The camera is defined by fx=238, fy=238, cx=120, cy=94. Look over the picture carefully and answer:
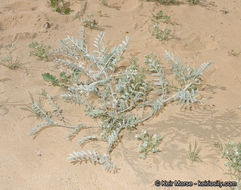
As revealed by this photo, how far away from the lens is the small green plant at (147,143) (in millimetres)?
2117

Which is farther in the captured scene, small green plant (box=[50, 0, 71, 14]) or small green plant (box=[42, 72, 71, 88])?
small green plant (box=[50, 0, 71, 14])

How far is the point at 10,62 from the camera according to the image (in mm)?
3180

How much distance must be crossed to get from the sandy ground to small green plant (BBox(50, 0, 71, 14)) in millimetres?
91

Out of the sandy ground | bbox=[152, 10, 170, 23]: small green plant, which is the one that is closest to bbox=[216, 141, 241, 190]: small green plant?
the sandy ground

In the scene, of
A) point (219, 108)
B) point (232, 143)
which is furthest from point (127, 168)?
point (219, 108)

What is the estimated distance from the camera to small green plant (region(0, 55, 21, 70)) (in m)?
3.08

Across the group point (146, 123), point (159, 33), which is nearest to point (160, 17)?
point (159, 33)

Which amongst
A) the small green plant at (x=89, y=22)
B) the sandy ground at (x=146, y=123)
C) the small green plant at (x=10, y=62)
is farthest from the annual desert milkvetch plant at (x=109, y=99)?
the small green plant at (x=89, y=22)

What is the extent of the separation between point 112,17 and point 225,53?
6.55 feet

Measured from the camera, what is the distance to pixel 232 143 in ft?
6.95

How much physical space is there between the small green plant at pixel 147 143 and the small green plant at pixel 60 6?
2.97 meters

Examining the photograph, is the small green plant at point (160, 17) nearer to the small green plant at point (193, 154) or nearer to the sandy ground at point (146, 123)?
the sandy ground at point (146, 123)

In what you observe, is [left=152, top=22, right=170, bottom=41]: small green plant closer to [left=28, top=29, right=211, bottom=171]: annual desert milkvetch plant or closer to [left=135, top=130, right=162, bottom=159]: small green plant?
[left=28, top=29, right=211, bottom=171]: annual desert milkvetch plant

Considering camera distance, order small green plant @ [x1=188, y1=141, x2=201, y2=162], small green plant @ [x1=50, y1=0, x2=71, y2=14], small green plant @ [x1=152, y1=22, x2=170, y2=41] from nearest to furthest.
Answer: small green plant @ [x1=188, y1=141, x2=201, y2=162]
small green plant @ [x1=152, y1=22, x2=170, y2=41]
small green plant @ [x1=50, y1=0, x2=71, y2=14]
